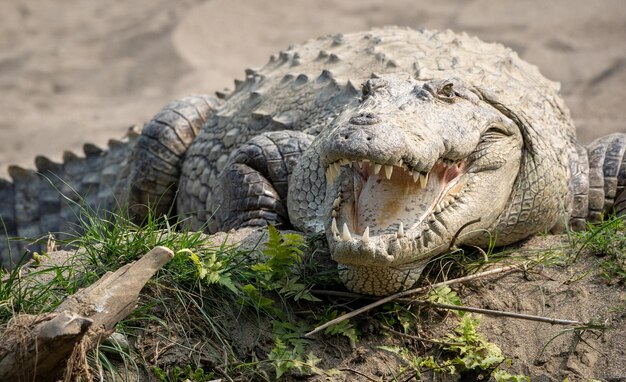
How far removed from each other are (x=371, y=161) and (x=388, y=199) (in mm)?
326

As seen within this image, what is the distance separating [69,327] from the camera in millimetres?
2766

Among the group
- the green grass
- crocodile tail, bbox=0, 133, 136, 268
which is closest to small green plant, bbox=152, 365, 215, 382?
the green grass

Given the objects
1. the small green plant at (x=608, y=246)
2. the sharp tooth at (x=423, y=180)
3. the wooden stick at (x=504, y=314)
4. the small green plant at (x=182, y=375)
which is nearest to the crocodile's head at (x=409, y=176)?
the sharp tooth at (x=423, y=180)

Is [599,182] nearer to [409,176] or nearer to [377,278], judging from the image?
[409,176]

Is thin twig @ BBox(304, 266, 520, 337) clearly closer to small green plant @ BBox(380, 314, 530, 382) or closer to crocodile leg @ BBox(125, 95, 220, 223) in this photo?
small green plant @ BBox(380, 314, 530, 382)

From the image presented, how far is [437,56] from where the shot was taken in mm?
5160

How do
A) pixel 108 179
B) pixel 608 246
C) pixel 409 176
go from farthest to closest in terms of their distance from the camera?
pixel 108 179 → pixel 608 246 → pixel 409 176

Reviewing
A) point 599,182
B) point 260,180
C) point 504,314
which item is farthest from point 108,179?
point 504,314

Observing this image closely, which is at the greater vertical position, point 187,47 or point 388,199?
point 388,199

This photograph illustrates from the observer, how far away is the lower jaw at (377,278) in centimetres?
361

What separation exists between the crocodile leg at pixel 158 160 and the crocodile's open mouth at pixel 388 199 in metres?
2.40

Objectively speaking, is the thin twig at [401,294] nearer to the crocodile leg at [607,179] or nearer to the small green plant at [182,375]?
the small green plant at [182,375]

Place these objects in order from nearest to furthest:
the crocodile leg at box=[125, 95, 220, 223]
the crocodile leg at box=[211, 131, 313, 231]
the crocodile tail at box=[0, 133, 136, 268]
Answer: the crocodile leg at box=[211, 131, 313, 231] < the crocodile leg at box=[125, 95, 220, 223] < the crocodile tail at box=[0, 133, 136, 268]

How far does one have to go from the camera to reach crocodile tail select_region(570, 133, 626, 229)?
195 inches
